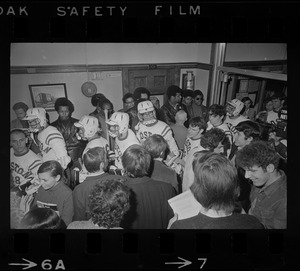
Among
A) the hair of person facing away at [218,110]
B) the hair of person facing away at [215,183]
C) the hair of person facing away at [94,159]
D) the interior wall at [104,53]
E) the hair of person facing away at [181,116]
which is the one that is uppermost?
the interior wall at [104,53]

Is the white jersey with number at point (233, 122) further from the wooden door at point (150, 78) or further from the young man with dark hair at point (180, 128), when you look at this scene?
the wooden door at point (150, 78)

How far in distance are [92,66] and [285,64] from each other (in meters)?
0.99

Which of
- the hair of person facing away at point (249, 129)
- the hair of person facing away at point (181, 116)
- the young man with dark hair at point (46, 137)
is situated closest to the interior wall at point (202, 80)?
the hair of person facing away at point (181, 116)

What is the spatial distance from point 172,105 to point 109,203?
0.60 meters

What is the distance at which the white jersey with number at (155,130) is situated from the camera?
7.55 feet

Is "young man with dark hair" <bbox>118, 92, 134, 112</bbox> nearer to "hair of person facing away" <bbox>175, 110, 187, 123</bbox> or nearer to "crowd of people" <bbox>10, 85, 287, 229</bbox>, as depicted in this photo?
"crowd of people" <bbox>10, 85, 287, 229</bbox>

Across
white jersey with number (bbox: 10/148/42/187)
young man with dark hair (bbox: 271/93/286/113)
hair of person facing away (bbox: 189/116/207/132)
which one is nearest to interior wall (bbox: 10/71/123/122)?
white jersey with number (bbox: 10/148/42/187)

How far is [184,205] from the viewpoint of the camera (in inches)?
89.0

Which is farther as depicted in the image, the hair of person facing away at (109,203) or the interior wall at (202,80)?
the interior wall at (202,80)

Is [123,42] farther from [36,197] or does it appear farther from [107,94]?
[36,197]

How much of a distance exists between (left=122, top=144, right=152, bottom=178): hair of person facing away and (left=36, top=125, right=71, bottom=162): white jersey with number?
316mm
